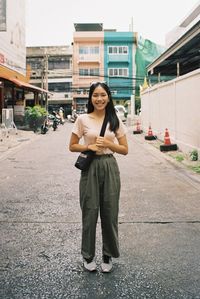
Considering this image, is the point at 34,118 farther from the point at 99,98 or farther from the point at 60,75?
the point at 60,75

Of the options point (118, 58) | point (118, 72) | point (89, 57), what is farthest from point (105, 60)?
point (118, 72)

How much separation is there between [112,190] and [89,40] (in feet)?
192

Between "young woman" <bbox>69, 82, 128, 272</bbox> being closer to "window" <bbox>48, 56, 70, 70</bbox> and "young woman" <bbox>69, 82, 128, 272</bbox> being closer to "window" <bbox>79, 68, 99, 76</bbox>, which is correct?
"window" <bbox>79, 68, 99, 76</bbox>

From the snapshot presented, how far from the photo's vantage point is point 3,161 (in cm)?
1148

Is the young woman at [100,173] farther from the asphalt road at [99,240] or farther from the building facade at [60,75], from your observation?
the building facade at [60,75]

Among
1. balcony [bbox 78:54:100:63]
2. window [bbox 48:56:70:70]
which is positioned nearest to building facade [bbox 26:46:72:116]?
window [bbox 48:56:70:70]

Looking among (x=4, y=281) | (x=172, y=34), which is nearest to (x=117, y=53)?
(x=172, y=34)

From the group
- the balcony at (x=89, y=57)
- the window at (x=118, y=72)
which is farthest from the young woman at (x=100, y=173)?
the balcony at (x=89, y=57)

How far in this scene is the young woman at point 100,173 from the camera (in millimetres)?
3441

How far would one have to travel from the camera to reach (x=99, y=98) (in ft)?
11.4

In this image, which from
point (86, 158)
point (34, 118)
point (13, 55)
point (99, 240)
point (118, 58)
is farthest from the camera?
point (118, 58)

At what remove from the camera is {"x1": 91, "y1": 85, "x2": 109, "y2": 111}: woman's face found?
3.49m

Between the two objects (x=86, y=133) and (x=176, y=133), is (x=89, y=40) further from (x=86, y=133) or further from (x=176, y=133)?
(x=86, y=133)

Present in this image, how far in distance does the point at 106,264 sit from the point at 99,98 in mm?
1482
